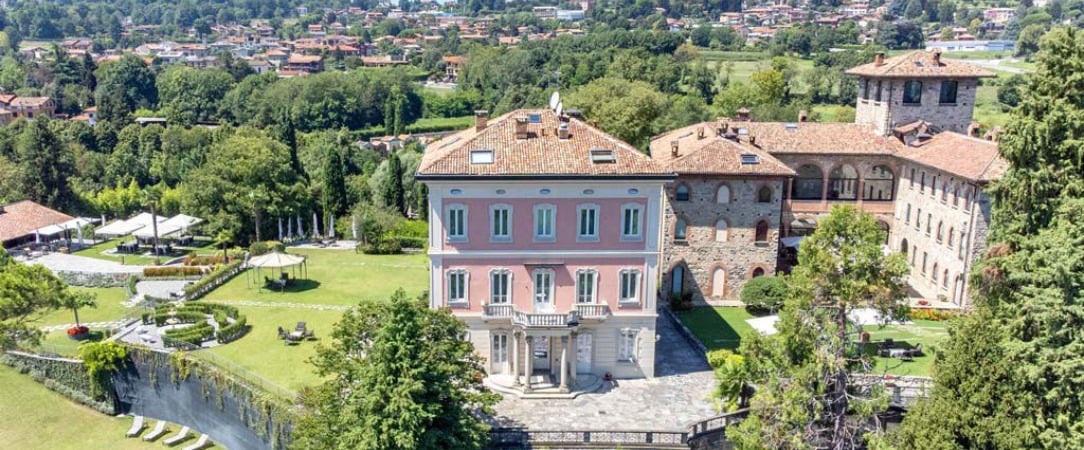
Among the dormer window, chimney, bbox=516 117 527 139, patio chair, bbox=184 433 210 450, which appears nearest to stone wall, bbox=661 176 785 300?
the dormer window

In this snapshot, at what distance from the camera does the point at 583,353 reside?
3500cm

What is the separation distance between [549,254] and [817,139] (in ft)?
82.3

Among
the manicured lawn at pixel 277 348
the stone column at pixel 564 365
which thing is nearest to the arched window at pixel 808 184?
the stone column at pixel 564 365

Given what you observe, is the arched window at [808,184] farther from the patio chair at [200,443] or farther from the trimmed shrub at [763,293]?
the patio chair at [200,443]

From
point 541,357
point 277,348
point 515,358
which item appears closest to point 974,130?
point 541,357

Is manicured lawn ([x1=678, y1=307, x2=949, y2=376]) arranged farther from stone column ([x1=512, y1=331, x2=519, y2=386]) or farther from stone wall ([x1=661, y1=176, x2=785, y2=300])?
stone column ([x1=512, y1=331, x2=519, y2=386])

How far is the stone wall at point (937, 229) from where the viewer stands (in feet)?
138

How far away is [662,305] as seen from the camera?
45438 millimetres

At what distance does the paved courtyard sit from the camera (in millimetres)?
30875

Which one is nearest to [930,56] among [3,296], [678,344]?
[678,344]

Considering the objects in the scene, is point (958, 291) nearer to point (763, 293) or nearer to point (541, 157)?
point (763, 293)

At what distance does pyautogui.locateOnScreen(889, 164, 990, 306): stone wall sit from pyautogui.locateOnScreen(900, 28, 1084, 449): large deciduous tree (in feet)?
53.3

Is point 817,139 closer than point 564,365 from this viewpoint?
No

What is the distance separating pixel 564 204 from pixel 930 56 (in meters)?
31.3
